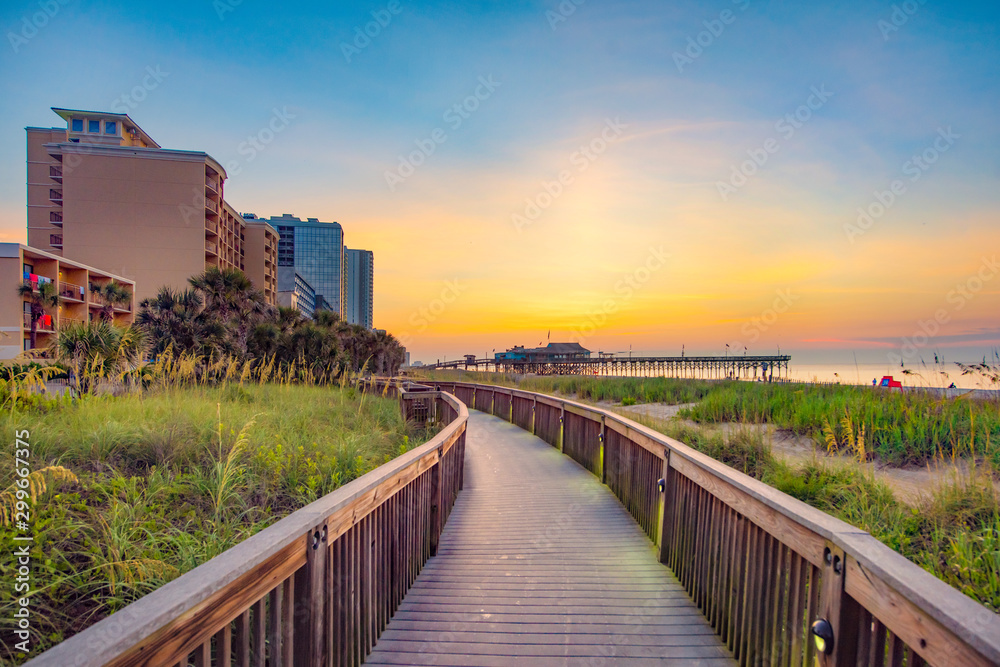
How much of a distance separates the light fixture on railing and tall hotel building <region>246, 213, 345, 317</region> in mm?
143724


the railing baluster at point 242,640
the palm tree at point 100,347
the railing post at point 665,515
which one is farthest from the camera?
the palm tree at point 100,347

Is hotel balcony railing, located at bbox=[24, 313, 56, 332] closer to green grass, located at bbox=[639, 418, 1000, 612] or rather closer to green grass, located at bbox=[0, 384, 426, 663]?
green grass, located at bbox=[0, 384, 426, 663]

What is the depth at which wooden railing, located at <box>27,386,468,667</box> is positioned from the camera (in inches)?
45.3

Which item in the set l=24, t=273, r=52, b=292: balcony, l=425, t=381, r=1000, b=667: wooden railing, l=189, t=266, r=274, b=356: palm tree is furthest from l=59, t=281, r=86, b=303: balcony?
l=425, t=381, r=1000, b=667: wooden railing

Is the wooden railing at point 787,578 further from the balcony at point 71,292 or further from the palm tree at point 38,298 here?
the balcony at point 71,292

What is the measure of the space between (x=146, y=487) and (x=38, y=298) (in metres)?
40.9

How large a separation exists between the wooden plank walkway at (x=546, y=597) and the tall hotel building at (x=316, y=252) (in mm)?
140472

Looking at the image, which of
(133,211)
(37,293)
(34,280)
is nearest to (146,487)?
(37,293)

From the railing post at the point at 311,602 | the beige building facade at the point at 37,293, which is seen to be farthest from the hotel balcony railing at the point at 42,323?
the railing post at the point at 311,602

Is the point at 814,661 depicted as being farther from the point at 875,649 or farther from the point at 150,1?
the point at 150,1

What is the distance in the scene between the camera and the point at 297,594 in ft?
6.82

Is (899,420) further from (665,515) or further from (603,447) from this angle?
(665,515)

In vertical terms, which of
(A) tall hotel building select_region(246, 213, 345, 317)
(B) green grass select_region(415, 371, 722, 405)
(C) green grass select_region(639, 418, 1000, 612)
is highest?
(A) tall hotel building select_region(246, 213, 345, 317)

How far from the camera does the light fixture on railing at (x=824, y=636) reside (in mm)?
1863
